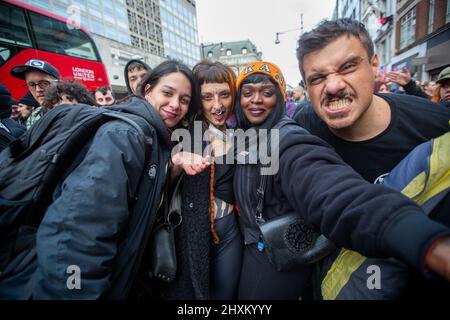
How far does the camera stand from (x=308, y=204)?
3.36 ft

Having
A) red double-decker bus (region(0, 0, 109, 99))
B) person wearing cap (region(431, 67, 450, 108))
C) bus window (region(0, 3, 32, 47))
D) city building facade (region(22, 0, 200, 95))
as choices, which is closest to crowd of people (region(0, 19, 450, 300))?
person wearing cap (region(431, 67, 450, 108))

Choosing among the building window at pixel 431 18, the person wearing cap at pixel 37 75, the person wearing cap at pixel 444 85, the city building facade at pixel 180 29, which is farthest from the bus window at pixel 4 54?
the city building facade at pixel 180 29

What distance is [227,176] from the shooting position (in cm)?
169

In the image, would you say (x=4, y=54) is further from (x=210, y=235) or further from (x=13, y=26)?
(x=210, y=235)

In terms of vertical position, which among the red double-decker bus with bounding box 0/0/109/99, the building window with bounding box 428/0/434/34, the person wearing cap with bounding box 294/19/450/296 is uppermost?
the building window with bounding box 428/0/434/34

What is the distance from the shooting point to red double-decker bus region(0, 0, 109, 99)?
5228mm

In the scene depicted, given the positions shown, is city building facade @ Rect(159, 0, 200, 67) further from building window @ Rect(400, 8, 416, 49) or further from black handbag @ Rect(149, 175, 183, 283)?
black handbag @ Rect(149, 175, 183, 283)

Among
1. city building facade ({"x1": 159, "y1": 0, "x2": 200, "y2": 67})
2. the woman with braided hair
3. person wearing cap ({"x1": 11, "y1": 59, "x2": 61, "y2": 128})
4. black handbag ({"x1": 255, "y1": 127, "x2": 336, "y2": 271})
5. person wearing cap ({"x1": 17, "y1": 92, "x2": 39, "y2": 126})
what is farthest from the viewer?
city building facade ({"x1": 159, "y1": 0, "x2": 200, "y2": 67})

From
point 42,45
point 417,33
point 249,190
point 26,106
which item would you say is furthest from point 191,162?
point 417,33

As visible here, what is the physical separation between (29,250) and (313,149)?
5.31 feet

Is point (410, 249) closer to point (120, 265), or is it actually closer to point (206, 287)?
point (120, 265)

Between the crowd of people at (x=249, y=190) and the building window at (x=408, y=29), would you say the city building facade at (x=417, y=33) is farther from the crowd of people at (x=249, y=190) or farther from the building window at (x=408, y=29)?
the crowd of people at (x=249, y=190)

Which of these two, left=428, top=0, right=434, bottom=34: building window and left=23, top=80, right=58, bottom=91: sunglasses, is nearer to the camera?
left=23, top=80, right=58, bottom=91: sunglasses
